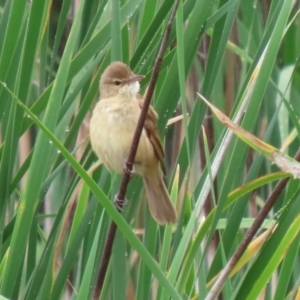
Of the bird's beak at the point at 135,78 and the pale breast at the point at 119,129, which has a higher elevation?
the bird's beak at the point at 135,78

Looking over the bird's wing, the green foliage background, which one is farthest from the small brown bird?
the green foliage background

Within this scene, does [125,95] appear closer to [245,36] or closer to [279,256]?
[245,36]

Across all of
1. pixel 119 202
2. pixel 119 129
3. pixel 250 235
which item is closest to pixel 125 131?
pixel 119 129

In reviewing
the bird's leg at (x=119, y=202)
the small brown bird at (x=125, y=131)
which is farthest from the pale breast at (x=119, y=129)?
the bird's leg at (x=119, y=202)

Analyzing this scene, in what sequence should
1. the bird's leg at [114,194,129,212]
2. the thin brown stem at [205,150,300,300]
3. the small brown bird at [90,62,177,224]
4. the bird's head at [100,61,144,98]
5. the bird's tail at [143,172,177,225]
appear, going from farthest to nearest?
the small brown bird at [90,62,177,224]
the bird's head at [100,61,144,98]
the bird's tail at [143,172,177,225]
the bird's leg at [114,194,129,212]
the thin brown stem at [205,150,300,300]

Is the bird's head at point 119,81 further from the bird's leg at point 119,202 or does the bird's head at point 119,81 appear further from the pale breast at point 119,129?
the bird's leg at point 119,202

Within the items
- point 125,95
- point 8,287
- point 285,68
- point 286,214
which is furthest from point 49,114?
point 285,68

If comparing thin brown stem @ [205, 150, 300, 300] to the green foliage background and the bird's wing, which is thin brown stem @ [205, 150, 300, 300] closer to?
the green foliage background

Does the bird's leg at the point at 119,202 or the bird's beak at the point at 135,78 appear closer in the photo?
the bird's leg at the point at 119,202
